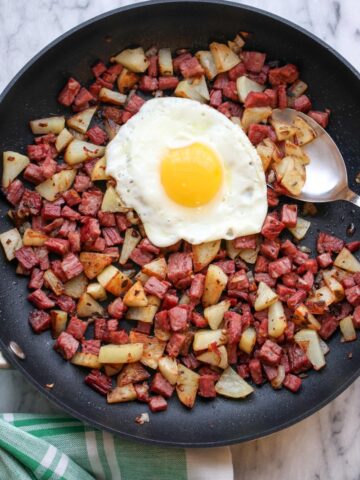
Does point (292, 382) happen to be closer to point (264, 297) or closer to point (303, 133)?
point (264, 297)

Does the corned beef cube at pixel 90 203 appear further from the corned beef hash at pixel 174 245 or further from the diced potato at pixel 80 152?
the diced potato at pixel 80 152

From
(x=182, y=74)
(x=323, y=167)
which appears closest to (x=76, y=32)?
(x=182, y=74)

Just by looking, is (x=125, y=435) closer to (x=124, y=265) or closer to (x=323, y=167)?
(x=124, y=265)

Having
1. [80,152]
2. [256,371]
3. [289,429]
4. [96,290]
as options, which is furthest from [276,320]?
[80,152]

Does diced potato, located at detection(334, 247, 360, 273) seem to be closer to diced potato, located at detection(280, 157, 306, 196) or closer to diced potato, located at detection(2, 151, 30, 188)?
diced potato, located at detection(280, 157, 306, 196)

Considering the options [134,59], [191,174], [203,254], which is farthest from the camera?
[134,59]

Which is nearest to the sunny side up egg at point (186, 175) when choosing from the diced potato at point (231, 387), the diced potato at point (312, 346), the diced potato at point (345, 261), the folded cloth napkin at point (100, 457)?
the diced potato at point (345, 261)

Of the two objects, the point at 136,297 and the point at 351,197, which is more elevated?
the point at 351,197
